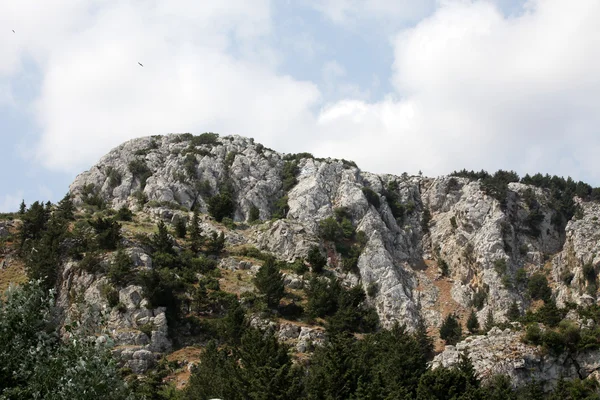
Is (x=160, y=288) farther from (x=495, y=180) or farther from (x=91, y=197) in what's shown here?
(x=495, y=180)

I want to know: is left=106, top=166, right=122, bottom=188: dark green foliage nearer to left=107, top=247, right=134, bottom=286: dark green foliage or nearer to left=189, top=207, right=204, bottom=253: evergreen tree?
left=189, top=207, right=204, bottom=253: evergreen tree

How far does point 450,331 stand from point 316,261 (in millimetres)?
18885

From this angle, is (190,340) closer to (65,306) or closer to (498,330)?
(65,306)

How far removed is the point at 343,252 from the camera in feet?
265

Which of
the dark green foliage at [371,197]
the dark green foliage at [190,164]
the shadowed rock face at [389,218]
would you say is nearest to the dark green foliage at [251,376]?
the shadowed rock face at [389,218]

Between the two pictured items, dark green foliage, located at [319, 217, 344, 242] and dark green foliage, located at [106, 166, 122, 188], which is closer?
dark green foliage, located at [319, 217, 344, 242]

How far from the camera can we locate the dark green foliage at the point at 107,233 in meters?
64.6

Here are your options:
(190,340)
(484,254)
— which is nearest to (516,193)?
(484,254)

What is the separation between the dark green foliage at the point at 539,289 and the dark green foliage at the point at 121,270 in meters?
54.7

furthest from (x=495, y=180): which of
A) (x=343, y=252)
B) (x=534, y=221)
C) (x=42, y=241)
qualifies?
(x=42, y=241)

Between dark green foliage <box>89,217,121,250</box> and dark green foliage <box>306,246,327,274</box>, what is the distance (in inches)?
956

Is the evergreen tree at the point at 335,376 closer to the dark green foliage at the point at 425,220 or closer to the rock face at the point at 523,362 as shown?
the rock face at the point at 523,362

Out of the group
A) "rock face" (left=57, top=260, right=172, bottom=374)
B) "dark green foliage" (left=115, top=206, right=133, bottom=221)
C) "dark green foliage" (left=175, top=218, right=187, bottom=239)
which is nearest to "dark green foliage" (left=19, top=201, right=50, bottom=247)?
"rock face" (left=57, top=260, right=172, bottom=374)

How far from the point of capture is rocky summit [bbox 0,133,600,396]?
5494cm
